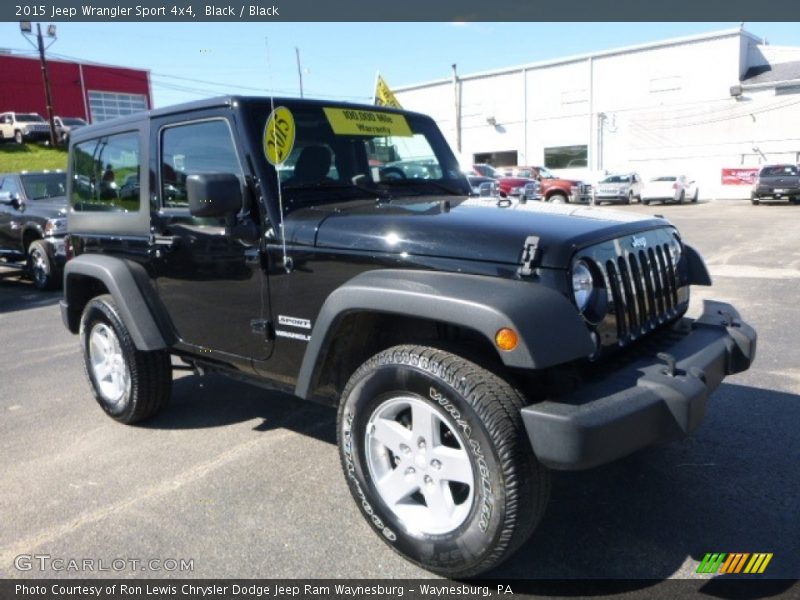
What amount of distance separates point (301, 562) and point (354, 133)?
2265mm

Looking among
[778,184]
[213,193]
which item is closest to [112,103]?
[778,184]

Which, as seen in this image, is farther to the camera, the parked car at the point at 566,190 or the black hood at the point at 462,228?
the parked car at the point at 566,190

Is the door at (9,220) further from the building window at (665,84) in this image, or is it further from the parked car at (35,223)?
the building window at (665,84)

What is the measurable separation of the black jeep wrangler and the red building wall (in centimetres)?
4453

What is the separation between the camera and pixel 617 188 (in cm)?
2941

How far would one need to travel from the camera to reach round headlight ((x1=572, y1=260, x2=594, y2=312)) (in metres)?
2.56

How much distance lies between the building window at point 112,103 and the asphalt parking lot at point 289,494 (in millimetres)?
45933

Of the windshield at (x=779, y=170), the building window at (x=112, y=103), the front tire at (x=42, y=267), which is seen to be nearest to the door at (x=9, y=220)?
the front tire at (x=42, y=267)

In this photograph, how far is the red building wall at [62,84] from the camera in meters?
41.1

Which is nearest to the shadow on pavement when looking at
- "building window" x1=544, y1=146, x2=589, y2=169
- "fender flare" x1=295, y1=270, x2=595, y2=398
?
"fender flare" x1=295, y1=270, x2=595, y2=398

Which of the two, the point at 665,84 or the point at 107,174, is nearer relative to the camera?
the point at 107,174

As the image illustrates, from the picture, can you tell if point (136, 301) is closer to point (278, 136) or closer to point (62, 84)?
point (278, 136)

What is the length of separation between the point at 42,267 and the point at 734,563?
33.4ft

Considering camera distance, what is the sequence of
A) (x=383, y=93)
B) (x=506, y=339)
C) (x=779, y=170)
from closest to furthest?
(x=506, y=339) < (x=383, y=93) < (x=779, y=170)
